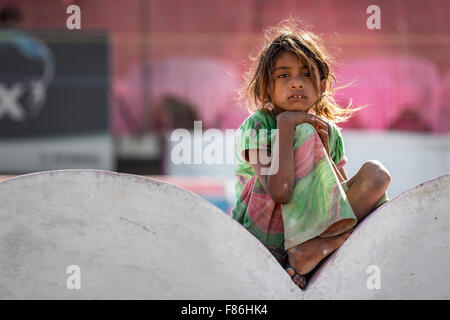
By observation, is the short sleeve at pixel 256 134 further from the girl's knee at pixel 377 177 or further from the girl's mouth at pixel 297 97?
the girl's knee at pixel 377 177

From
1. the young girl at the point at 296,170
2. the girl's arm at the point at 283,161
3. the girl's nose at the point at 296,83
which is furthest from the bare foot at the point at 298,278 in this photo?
the girl's nose at the point at 296,83

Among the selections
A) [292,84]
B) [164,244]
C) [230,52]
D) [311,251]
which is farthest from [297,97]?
[230,52]

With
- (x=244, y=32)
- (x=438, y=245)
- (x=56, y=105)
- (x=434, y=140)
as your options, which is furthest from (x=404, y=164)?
(x=438, y=245)

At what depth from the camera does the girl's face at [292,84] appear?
1.89 m

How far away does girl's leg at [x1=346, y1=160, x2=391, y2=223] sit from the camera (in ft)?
5.80

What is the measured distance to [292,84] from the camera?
1881 mm

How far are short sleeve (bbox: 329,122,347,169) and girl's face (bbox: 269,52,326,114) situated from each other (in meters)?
0.12

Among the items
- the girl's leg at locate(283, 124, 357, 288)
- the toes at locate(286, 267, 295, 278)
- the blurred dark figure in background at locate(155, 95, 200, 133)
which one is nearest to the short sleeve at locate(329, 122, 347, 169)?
the girl's leg at locate(283, 124, 357, 288)

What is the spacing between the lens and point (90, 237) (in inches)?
63.0

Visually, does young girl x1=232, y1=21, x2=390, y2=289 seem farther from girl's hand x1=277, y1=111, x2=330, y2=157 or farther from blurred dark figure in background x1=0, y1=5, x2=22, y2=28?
blurred dark figure in background x1=0, y1=5, x2=22, y2=28

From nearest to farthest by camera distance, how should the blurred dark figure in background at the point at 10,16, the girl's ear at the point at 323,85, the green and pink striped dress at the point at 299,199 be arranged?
the green and pink striped dress at the point at 299,199 < the girl's ear at the point at 323,85 < the blurred dark figure in background at the point at 10,16

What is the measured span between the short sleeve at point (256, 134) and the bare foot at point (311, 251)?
12.0 inches

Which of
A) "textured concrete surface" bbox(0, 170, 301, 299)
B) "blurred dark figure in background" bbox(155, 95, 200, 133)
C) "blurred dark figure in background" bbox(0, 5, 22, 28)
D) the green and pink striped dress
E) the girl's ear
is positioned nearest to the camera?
"textured concrete surface" bbox(0, 170, 301, 299)

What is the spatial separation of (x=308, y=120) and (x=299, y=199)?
240 mm
